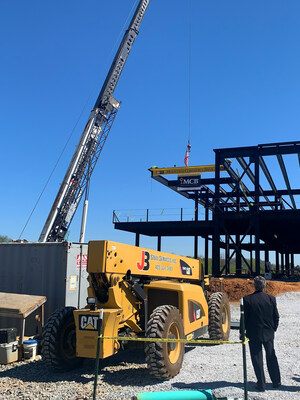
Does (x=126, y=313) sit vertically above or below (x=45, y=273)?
below

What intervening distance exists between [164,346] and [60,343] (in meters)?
1.98

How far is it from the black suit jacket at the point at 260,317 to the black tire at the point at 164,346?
1307mm

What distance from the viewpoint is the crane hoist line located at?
20.6 m

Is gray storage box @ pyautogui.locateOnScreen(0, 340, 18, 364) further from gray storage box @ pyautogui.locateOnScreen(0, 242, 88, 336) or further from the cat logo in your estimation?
the cat logo

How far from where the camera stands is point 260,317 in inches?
237

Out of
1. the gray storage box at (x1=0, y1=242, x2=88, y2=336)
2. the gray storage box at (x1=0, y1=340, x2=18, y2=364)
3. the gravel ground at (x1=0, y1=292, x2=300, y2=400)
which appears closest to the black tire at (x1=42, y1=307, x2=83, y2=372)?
the gravel ground at (x1=0, y1=292, x2=300, y2=400)

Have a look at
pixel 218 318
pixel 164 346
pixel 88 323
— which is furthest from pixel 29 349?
pixel 218 318

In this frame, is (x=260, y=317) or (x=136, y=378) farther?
(x=136, y=378)

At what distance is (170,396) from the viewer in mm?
4926

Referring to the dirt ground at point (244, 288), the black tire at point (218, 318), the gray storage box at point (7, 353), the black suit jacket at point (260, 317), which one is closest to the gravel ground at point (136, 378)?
the gray storage box at point (7, 353)

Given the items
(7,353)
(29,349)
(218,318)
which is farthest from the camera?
(218,318)

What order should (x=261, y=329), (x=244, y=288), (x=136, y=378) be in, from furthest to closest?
(x=244, y=288), (x=136, y=378), (x=261, y=329)

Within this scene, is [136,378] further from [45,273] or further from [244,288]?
[244,288]

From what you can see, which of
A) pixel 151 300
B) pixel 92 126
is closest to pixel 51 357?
pixel 151 300
